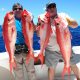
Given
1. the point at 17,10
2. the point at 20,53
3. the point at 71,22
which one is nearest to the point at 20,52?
the point at 20,53

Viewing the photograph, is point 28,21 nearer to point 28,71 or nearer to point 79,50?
point 28,71

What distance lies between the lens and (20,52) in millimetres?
6527

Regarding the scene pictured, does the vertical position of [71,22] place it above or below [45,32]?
above

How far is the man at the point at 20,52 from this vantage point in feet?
19.9

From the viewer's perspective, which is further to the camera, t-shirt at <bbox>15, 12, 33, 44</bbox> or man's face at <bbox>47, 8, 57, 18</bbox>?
t-shirt at <bbox>15, 12, 33, 44</bbox>

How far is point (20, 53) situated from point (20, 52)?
2 cm

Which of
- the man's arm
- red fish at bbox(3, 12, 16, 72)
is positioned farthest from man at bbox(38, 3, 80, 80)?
red fish at bbox(3, 12, 16, 72)

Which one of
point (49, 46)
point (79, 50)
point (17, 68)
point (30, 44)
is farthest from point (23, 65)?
point (79, 50)

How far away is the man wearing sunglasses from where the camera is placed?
6.06 meters

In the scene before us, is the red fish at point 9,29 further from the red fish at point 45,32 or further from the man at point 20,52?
the red fish at point 45,32

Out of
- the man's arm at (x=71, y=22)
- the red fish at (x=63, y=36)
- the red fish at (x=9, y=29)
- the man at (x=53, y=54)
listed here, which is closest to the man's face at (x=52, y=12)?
the red fish at (x=63, y=36)

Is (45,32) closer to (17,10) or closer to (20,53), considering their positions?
(17,10)

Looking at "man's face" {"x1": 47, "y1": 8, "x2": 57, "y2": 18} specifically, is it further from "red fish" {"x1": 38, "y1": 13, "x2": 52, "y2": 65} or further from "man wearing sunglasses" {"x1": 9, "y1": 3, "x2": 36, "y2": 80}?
"man wearing sunglasses" {"x1": 9, "y1": 3, "x2": 36, "y2": 80}

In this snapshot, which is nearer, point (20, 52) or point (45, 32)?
point (45, 32)
